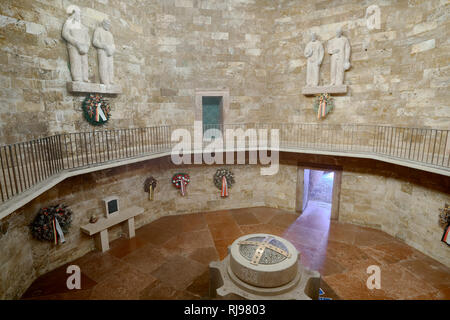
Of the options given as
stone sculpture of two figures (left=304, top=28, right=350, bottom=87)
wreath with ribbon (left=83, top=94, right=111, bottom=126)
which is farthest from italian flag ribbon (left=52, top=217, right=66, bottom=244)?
stone sculpture of two figures (left=304, top=28, right=350, bottom=87)

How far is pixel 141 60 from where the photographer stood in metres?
8.88

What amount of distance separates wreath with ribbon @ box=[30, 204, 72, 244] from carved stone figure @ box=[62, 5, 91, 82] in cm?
358

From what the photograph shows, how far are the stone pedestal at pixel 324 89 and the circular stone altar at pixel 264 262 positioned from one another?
240 inches

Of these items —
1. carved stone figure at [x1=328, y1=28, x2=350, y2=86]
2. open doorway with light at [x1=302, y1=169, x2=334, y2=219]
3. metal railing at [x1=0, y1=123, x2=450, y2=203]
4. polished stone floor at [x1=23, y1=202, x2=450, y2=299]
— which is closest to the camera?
polished stone floor at [x1=23, y1=202, x2=450, y2=299]

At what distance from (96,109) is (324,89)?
781 centimetres

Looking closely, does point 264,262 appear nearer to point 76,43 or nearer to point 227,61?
point 76,43

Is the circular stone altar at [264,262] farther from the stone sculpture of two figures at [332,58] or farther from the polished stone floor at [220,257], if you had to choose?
the stone sculpture of two figures at [332,58]

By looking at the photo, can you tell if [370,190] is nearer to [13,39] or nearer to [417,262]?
[417,262]

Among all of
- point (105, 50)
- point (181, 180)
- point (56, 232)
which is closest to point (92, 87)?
point (105, 50)

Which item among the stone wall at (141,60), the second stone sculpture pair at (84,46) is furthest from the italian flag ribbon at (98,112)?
the second stone sculpture pair at (84,46)

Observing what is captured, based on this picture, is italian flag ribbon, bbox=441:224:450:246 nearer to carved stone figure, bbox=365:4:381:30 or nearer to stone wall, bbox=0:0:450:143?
stone wall, bbox=0:0:450:143

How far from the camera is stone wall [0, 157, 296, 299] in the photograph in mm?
5691

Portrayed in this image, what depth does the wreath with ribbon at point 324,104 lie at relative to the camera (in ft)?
30.5

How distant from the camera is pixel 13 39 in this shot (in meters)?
5.64
